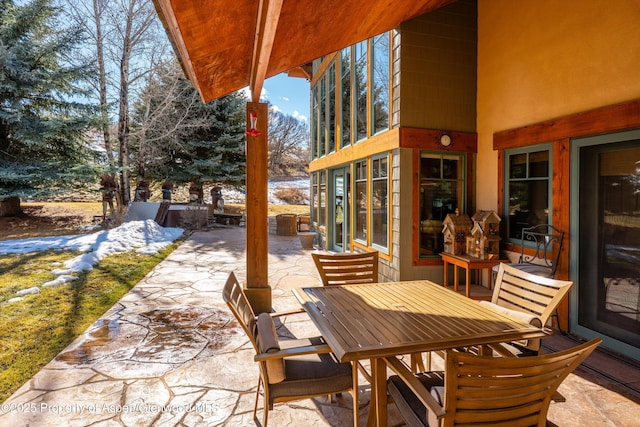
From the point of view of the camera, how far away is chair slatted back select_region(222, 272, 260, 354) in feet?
6.16

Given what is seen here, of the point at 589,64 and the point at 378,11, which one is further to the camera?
the point at 378,11

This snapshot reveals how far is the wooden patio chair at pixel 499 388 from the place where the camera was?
1.28m

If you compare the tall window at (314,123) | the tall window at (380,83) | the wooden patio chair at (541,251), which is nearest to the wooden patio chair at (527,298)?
the wooden patio chair at (541,251)

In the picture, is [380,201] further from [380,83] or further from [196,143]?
[196,143]

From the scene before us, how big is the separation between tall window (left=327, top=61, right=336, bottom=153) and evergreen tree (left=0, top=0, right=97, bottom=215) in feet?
25.5

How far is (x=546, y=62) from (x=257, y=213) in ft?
11.8

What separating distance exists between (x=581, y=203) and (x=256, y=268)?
348 centimetres

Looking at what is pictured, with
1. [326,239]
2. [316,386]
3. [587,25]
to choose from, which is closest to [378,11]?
[587,25]

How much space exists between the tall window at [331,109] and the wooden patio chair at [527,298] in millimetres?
5861

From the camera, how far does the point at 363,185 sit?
628cm

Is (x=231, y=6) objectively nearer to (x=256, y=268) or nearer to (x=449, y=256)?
(x=256, y=268)

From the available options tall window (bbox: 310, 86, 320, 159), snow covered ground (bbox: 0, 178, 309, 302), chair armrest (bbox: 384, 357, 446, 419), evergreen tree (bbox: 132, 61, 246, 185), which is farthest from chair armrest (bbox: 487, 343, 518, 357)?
evergreen tree (bbox: 132, 61, 246, 185)

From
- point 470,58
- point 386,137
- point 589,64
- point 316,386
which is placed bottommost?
point 316,386

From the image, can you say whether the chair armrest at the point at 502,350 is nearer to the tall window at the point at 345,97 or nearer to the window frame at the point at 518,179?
the window frame at the point at 518,179
